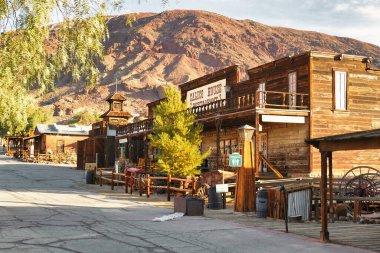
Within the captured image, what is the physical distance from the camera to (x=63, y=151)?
6500 cm

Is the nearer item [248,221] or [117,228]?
[117,228]

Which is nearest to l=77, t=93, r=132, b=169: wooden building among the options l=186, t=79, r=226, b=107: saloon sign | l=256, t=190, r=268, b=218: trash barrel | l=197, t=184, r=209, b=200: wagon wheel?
l=186, t=79, r=226, b=107: saloon sign

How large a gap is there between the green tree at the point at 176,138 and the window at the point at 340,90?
7.36 metres

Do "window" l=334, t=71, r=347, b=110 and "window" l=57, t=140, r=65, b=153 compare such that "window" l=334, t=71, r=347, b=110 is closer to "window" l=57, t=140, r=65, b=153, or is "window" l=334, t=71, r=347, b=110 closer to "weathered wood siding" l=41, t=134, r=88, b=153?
"weathered wood siding" l=41, t=134, r=88, b=153

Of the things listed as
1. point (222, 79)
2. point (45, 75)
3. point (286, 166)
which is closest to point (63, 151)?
point (222, 79)

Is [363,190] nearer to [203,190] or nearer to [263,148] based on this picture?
[203,190]

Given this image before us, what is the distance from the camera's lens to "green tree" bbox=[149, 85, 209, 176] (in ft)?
83.9

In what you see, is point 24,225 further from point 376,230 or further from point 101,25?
point 376,230

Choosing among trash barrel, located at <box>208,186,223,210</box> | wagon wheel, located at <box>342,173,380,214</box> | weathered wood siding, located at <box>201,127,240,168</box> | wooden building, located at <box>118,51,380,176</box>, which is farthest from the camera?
weathered wood siding, located at <box>201,127,240,168</box>

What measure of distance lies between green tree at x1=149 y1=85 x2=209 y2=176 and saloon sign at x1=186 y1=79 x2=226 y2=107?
305 cm

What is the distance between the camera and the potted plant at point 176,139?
2558 cm

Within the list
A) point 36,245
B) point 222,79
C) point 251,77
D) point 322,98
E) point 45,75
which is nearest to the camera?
point 36,245

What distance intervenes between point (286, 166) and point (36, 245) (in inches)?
690

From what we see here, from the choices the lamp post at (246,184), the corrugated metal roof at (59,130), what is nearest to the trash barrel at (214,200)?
the lamp post at (246,184)
